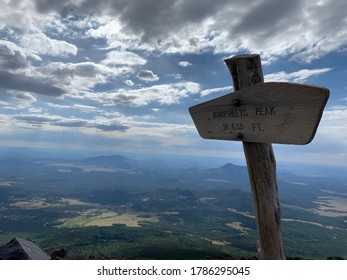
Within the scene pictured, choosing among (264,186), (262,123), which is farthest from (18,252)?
(262,123)

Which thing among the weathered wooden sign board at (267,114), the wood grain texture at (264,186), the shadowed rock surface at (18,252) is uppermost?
the weathered wooden sign board at (267,114)

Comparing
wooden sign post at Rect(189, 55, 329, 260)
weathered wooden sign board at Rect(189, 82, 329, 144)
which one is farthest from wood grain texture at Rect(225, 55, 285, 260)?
weathered wooden sign board at Rect(189, 82, 329, 144)

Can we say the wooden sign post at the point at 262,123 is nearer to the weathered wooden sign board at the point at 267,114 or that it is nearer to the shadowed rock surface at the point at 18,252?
the weathered wooden sign board at the point at 267,114

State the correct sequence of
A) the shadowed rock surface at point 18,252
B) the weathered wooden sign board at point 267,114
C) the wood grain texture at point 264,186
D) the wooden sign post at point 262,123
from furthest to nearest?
the shadowed rock surface at point 18,252, the wood grain texture at point 264,186, the wooden sign post at point 262,123, the weathered wooden sign board at point 267,114

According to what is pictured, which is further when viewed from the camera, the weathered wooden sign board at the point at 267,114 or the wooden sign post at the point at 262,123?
the wooden sign post at the point at 262,123

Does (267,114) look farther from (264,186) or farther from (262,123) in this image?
(264,186)

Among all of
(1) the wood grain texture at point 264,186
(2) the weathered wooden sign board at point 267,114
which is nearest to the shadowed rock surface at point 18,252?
(2) the weathered wooden sign board at point 267,114
